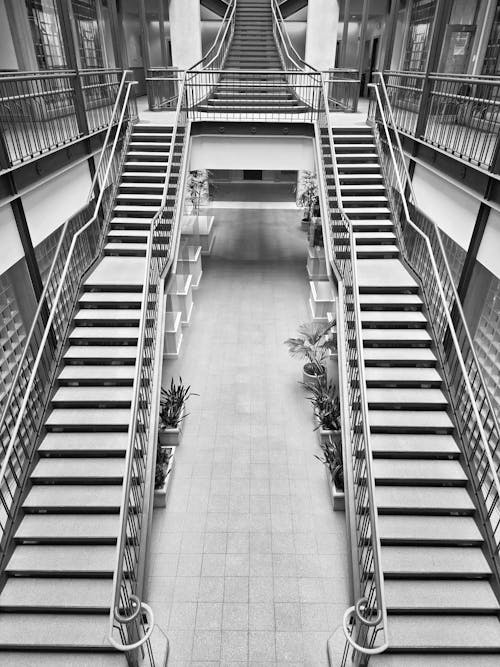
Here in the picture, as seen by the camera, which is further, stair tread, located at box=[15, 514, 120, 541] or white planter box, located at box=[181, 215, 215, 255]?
white planter box, located at box=[181, 215, 215, 255]

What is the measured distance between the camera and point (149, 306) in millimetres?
7594

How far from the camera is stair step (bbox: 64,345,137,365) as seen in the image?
7.21 metres

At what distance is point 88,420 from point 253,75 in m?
13.6

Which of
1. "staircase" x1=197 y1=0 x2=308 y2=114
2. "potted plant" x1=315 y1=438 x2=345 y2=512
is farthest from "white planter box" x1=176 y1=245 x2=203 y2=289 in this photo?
"potted plant" x1=315 y1=438 x2=345 y2=512

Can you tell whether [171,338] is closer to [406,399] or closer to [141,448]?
[141,448]

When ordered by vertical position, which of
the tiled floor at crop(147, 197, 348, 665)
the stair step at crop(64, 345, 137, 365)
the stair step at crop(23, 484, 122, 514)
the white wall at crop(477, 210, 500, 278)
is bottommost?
the tiled floor at crop(147, 197, 348, 665)

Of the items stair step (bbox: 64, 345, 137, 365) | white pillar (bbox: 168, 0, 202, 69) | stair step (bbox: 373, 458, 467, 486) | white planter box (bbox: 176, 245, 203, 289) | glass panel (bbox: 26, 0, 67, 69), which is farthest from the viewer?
white pillar (bbox: 168, 0, 202, 69)

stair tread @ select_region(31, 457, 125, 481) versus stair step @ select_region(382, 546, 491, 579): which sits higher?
stair tread @ select_region(31, 457, 125, 481)

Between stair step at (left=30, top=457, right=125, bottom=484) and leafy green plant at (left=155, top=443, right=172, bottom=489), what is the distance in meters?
0.85

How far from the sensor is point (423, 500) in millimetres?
5875

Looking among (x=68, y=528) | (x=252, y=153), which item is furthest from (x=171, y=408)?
(x=252, y=153)

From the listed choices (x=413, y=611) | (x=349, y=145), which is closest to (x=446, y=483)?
(x=413, y=611)

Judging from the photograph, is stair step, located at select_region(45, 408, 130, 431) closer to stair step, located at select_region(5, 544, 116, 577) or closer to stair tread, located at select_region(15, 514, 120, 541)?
stair tread, located at select_region(15, 514, 120, 541)

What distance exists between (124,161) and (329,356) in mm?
6622
